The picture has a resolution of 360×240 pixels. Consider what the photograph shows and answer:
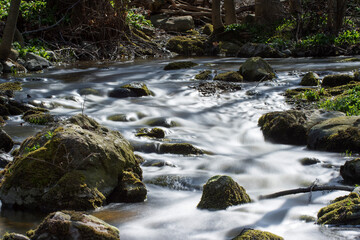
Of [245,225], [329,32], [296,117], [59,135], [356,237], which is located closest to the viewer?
[356,237]

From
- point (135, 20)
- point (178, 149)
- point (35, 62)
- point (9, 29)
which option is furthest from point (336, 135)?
point (135, 20)

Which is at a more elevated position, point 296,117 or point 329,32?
point 329,32

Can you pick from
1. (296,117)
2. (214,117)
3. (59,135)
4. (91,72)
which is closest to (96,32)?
(91,72)

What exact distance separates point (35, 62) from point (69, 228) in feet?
38.2

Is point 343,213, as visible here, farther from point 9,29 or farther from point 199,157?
point 9,29

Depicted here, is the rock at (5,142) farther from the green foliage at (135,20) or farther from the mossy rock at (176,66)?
the green foliage at (135,20)

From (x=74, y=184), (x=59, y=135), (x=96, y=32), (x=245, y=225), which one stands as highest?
(x=96, y=32)

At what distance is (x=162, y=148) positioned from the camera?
256 inches

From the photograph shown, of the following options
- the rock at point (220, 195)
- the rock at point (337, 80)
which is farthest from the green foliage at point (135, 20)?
the rock at point (220, 195)

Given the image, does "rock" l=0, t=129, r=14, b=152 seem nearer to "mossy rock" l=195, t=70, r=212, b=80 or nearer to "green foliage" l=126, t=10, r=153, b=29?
"mossy rock" l=195, t=70, r=212, b=80

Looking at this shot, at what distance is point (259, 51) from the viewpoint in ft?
58.7

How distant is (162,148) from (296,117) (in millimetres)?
2383

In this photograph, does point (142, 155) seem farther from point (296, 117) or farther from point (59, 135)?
point (296, 117)

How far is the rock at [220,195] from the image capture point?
4.47 meters
